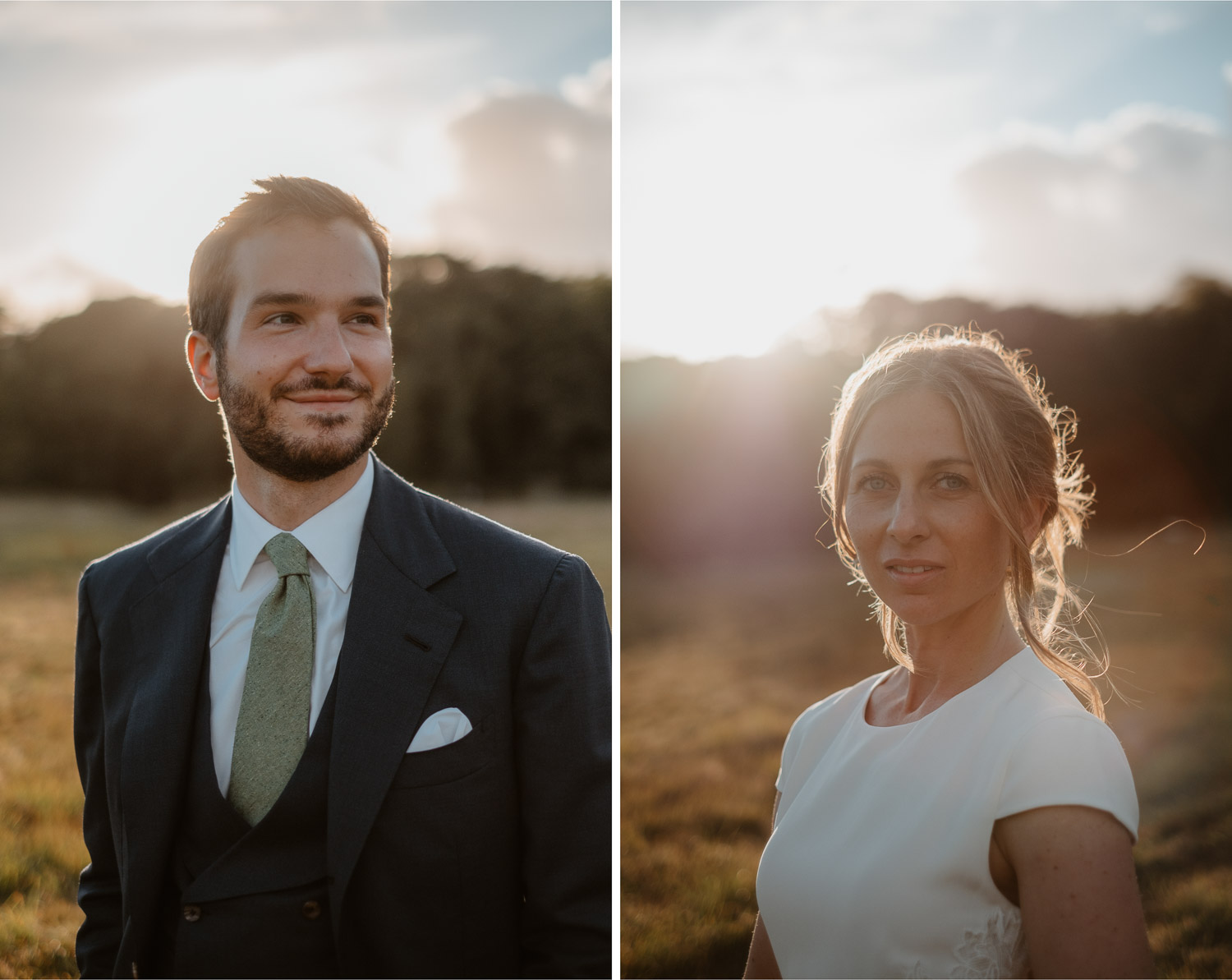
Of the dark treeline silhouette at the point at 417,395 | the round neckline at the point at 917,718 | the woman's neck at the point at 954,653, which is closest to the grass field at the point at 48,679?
the dark treeline silhouette at the point at 417,395

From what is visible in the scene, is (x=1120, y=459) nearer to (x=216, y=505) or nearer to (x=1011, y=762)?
(x=1011, y=762)

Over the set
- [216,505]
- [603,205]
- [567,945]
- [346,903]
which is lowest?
[567,945]

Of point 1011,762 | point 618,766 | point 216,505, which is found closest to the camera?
point 1011,762

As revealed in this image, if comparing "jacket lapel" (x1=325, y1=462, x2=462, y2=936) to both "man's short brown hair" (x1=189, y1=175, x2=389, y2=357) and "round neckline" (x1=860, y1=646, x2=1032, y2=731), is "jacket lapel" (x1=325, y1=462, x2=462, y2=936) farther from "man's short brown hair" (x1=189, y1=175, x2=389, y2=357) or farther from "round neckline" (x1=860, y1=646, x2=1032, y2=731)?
"round neckline" (x1=860, y1=646, x2=1032, y2=731)

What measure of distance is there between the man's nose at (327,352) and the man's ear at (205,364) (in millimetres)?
205

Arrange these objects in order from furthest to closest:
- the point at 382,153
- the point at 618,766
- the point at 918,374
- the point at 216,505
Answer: the point at 382,153, the point at 618,766, the point at 216,505, the point at 918,374

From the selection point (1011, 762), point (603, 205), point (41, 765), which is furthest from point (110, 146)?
point (1011, 762)

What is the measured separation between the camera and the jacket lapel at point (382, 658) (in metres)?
1.52

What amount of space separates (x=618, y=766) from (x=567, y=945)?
447 mm

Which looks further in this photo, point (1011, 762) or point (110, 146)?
point (110, 146)

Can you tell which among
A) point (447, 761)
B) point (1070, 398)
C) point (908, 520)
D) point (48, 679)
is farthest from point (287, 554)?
point (1070, 398)

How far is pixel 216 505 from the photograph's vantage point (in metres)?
1.84

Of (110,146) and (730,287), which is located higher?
(110,146)

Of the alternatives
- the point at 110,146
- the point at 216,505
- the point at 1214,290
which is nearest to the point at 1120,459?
the point at 1214,290
